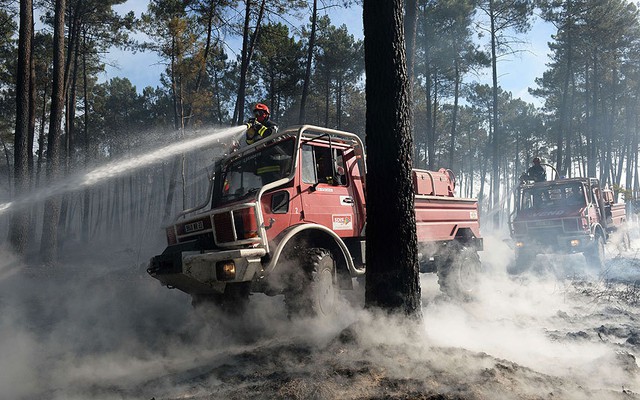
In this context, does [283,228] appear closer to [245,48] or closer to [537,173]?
[537,173]

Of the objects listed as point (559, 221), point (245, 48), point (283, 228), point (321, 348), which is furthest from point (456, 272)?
point (245, 48)

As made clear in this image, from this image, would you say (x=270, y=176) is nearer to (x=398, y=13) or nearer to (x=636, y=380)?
(x=398, y=13)

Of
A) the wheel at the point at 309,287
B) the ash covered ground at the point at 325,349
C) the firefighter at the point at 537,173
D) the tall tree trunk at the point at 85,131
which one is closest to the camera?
the ash covered ground at the point at 325,349

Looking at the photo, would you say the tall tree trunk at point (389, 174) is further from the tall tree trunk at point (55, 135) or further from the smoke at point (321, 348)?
the tall tree trunk at point (55, 135)

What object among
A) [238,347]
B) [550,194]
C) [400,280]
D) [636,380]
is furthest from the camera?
[550,194]

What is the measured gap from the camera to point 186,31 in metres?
20.7

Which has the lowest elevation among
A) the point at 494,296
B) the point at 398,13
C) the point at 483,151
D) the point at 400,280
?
the point at 494,296

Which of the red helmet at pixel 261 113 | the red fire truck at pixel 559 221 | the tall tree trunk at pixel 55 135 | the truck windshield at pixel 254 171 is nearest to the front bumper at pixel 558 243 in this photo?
the red fire truck at pixel 559 221

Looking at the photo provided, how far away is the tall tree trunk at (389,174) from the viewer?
14.9ft

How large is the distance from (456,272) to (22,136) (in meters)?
12.6

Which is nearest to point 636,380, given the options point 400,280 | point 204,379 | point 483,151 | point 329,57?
point 400,280

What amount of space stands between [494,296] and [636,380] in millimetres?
4824

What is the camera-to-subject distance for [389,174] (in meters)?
4.58

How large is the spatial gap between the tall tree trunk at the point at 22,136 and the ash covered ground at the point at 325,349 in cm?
454
